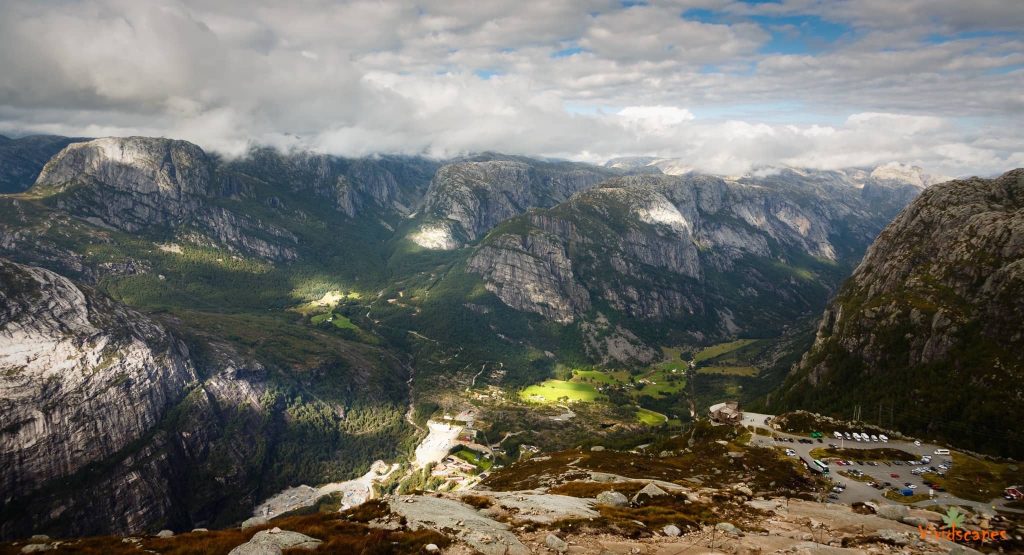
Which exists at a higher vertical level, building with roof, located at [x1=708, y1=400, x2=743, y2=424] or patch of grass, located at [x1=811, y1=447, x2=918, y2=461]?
patch of grass, located at [x1=811, y1=447, x2=918, y2=461]

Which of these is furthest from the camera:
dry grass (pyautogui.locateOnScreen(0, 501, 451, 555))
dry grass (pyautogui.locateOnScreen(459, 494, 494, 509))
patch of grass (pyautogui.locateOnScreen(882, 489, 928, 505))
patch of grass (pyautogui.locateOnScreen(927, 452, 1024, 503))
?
patch of grass (pyautogui.locateOnScreen(927, 452, 1024, 503))

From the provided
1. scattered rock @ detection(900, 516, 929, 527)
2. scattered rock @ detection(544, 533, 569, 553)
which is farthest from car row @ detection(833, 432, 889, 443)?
scattered rock @ detection(544, 533, 569, 553)

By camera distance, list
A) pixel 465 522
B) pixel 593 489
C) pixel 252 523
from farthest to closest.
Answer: pixel 593 489 < pixel 252 523 < pixel 465 522

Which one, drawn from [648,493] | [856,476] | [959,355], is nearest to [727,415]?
[856,476]

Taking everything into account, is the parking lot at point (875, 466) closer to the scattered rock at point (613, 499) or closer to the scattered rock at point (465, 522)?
the scattered rock at point (613, 499)

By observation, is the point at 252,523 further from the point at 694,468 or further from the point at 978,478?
the point at 978,478

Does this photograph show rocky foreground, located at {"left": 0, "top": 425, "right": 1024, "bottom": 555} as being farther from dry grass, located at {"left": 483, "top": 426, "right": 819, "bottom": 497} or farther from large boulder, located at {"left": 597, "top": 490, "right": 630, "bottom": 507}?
dry grass, located at {"left": 483, "top": 426, "right": 819, "bottom": 497}

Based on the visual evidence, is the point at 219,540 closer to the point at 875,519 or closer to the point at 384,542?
the point at 384,542
